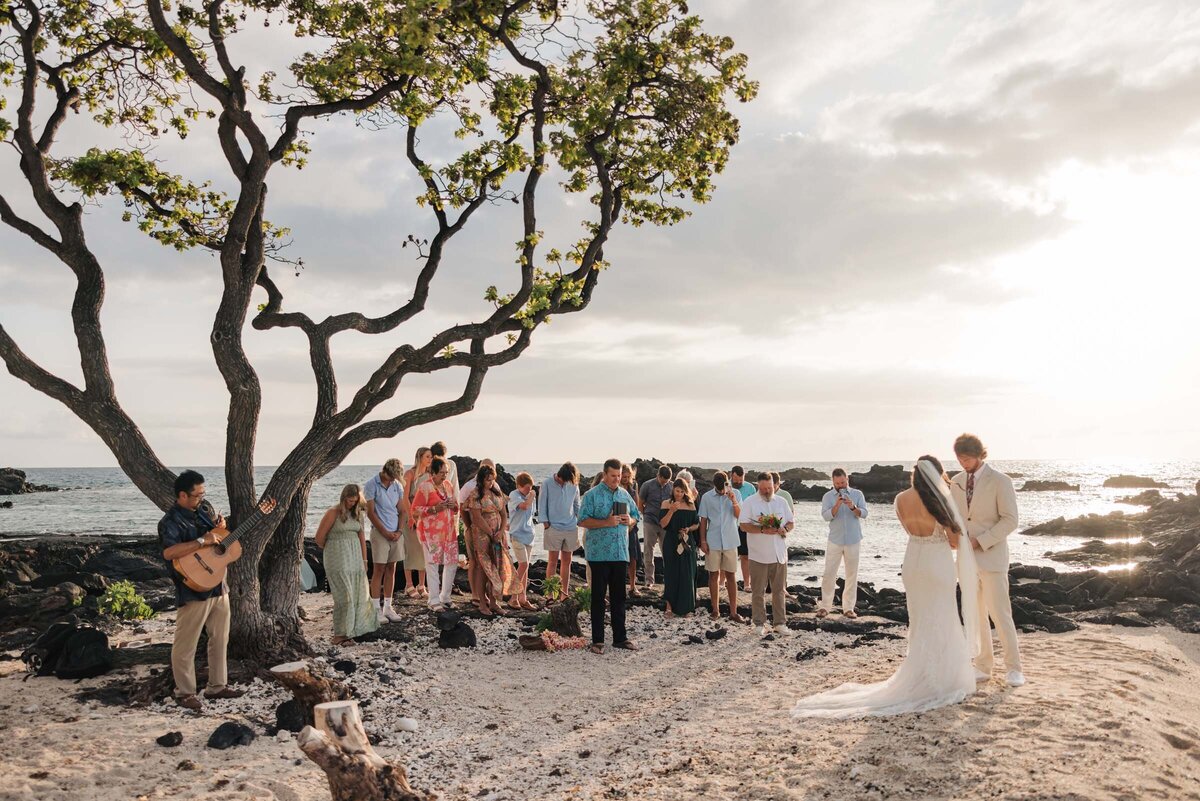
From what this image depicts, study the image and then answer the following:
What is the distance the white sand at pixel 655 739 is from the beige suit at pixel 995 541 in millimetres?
509

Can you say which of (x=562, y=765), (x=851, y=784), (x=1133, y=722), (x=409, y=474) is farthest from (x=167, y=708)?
(x=1133, y=722)

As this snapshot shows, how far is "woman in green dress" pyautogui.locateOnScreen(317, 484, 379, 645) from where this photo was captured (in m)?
9.84

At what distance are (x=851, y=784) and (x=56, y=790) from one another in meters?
5.64

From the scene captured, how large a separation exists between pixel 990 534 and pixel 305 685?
20.8 ft

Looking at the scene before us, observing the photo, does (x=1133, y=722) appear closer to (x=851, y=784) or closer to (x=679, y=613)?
(x=851, y=784)

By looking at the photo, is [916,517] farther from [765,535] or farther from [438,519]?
[438,519]

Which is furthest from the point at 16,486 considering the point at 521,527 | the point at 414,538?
the point at 521,527

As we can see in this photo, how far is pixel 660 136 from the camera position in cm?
1124

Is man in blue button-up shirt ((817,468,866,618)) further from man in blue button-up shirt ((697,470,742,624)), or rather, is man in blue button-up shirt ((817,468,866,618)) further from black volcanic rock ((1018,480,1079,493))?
black volcanic rock ((1018,480,1079,493))

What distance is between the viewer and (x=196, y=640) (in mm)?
7562

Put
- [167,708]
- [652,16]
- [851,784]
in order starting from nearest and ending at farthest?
1. [851,784]
2. [167,708]
3. [652,16]

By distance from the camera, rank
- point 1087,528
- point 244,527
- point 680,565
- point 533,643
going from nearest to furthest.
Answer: point 244,527 → point 533,643 → point 680,565 → point 1087,528

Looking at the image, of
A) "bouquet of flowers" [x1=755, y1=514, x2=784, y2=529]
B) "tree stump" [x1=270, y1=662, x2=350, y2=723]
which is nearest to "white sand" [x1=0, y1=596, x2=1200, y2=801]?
"tree stump" [x1=270, y1=662, x2=350, y2=723]

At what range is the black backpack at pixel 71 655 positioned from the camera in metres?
8.48
